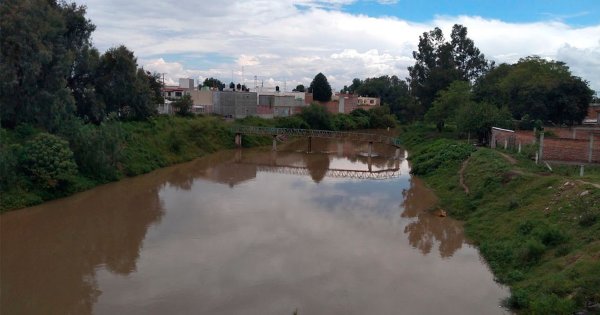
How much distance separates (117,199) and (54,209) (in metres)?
3.13

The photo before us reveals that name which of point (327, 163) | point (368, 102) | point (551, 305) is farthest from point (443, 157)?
point (368, 102)

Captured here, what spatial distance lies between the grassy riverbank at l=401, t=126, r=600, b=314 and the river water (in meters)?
0.76

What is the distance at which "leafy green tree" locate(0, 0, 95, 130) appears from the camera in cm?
2411

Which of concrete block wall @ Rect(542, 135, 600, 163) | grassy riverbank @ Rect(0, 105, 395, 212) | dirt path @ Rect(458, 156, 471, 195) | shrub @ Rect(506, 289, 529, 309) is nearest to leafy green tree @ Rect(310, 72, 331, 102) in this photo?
grassy riverbank @ Rect(0, 105, 395, 212)

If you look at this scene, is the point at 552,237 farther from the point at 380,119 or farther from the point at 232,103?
the point at 380,119

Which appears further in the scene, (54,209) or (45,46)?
(45,46)

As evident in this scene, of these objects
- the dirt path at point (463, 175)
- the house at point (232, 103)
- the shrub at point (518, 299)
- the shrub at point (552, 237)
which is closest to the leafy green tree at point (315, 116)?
the house at point (232, 103)

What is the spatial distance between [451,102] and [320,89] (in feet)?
100

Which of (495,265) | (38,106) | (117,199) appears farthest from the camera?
(38,106)

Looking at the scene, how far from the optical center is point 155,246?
16.8 metres

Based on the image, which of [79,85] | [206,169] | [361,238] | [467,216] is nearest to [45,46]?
[79,85]

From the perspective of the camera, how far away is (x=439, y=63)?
53875mm

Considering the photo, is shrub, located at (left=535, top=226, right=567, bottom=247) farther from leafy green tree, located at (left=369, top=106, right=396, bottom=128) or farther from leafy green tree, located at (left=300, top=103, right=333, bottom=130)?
leafy green tree, located at (left=369, top=106, right=396, bottom=128)

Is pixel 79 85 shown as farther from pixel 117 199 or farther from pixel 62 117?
pixel 117 199
